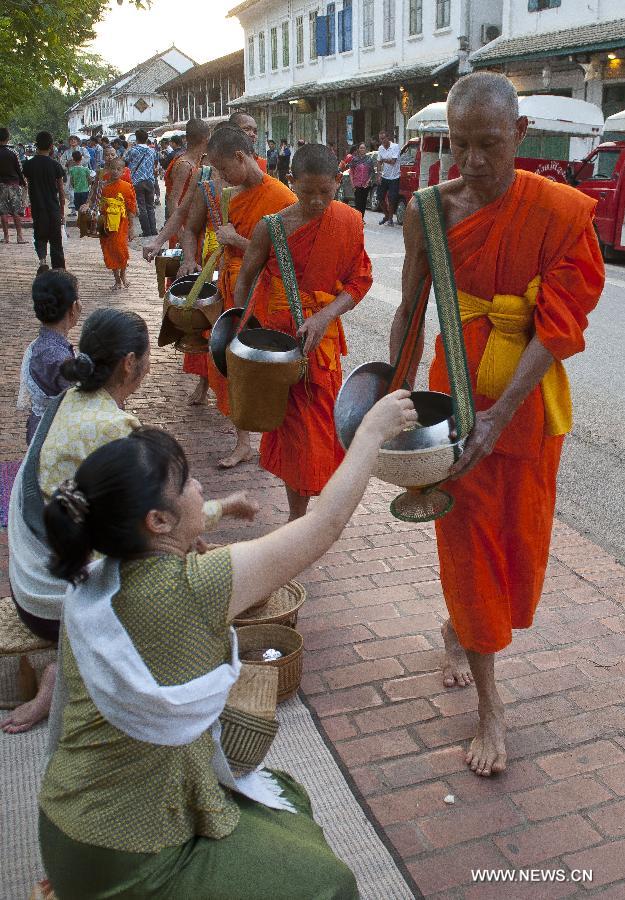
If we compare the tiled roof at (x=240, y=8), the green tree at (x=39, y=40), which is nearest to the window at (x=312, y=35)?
the tiled roof at (x=240, y=8)

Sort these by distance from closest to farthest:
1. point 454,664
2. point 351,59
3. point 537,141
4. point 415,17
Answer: point 454,664 → point 537,141 → point 415,17 → point 351,59

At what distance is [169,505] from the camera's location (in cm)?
191

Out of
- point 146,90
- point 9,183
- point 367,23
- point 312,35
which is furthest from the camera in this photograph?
point 146,90

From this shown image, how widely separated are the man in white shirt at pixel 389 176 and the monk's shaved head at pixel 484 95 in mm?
19160

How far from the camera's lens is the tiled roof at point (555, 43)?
775 inches

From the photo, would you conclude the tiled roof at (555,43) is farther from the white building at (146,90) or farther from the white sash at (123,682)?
the white building at (146,90)

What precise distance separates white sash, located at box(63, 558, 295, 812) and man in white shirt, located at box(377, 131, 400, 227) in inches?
802

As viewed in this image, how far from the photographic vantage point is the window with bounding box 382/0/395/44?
3064 cm

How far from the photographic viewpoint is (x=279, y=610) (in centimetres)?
371

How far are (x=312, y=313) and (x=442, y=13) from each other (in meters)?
26.2

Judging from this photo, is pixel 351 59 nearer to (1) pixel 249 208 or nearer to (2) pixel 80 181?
(2) pixel 80 181

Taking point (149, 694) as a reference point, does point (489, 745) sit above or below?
below

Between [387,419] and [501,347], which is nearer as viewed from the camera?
[387,419]

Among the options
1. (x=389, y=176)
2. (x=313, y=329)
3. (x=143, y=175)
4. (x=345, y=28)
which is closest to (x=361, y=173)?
(x=389, y=176)
